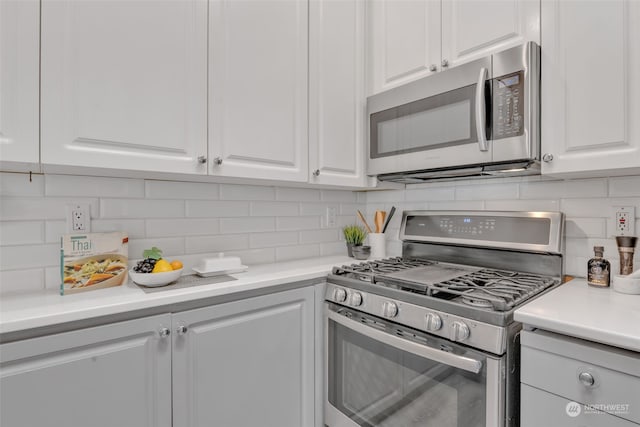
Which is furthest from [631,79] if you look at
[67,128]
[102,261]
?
[102,261]

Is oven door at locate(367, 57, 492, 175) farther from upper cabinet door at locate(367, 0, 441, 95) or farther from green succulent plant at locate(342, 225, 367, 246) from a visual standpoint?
green succulent plant at locate(342, 225, 367, 246)

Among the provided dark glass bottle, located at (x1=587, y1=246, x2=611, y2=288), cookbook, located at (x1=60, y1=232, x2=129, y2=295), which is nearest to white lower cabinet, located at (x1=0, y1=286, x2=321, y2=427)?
cookbook, located at (x1=60, y1=232, x2=129, y2=295)

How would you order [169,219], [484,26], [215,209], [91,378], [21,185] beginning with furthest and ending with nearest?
1. [215,209]
2. [169,219]
3. [484,26]
4. [21,185]
5. [91,378]

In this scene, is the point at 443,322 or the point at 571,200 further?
the point at 571,200

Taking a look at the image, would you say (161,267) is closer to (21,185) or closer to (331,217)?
(21,185)

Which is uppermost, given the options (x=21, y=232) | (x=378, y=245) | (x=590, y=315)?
(x=21, y=232)

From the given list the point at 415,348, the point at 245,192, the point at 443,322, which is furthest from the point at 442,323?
the point at 245,192

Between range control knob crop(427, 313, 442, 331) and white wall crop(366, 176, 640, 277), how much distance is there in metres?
0.82

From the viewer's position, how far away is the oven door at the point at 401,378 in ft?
3.45

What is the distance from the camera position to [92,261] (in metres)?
1.31

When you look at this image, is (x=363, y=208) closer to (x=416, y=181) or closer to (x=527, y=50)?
(x=416, y=181)

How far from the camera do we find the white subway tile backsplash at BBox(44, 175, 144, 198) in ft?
4.30

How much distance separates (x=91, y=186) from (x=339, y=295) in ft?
3.82

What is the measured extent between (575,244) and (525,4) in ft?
3.46
